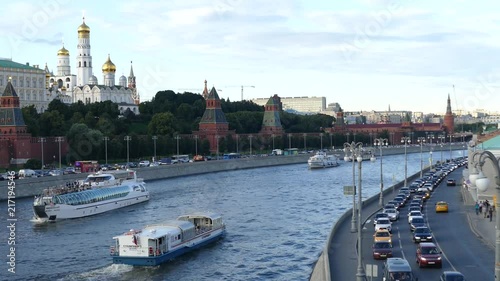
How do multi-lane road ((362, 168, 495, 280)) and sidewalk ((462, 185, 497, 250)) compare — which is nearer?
multi-lane road ((362, 168, 495, 280))

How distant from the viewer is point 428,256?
19.7 meters

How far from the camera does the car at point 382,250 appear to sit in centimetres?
2081

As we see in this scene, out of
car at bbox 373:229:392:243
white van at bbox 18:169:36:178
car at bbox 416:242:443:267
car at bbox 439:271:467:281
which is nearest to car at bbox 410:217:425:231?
car at bbox 373:229:392:243

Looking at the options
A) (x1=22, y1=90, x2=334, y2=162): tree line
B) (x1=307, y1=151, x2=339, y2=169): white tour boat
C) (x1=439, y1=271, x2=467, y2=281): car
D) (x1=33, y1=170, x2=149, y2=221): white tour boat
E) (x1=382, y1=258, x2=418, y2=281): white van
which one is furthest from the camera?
(x1=307, y1=151, x2=339, y2=169): white tour boat

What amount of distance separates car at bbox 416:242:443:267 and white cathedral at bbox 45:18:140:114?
312 feet

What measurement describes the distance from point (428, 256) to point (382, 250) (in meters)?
1.58

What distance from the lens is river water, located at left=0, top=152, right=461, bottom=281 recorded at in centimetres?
2333

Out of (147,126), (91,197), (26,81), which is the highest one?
(26,81)

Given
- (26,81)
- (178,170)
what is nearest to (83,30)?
(26,81)

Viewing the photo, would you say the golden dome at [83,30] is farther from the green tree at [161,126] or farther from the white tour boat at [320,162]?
the white tour boat at [320,162]

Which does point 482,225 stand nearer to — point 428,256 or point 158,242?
point 428,256

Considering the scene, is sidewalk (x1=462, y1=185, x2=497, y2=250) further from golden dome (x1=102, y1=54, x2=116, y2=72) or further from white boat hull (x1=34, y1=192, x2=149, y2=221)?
golden dome (x1=102, y1=54, x2=116, y2=72)

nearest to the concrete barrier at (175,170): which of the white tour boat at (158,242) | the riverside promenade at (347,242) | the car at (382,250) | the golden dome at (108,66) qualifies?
the white tour boat at (158,242)

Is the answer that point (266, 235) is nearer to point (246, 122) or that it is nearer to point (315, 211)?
point (315, 211)
